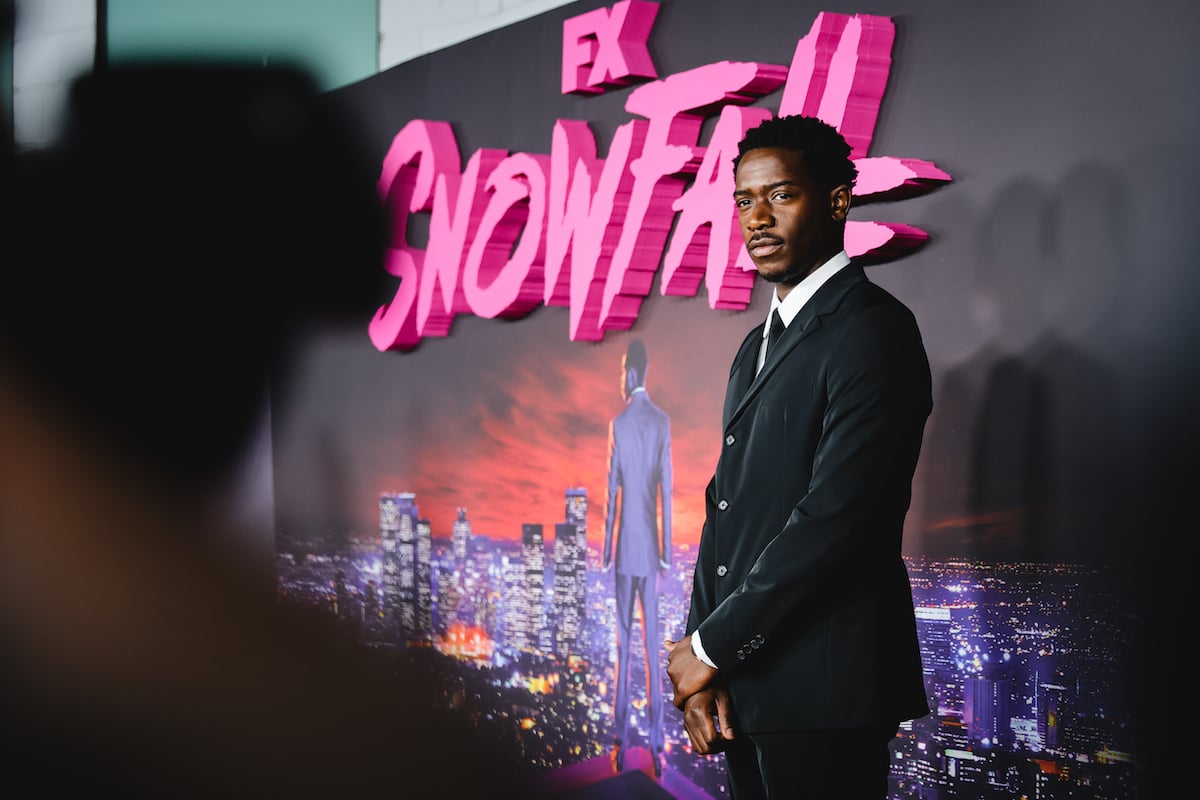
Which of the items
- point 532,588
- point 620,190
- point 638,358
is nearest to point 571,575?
point 532,588

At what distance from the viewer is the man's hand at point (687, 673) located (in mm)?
1771

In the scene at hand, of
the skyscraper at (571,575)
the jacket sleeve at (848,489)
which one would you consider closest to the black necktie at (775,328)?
the jacket sleeve at (848,489)

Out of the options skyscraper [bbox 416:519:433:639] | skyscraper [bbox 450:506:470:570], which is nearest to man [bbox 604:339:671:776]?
skyscraper [bbox 450:506:470:570]

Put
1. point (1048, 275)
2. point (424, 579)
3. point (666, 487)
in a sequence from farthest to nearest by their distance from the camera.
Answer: point (424, 579)
point (666, 487)
point (1048, 275)

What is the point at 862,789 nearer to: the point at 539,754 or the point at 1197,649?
the point at 1197,649

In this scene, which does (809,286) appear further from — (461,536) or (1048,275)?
(461,536)

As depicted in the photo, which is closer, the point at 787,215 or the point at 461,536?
the point at 787,215

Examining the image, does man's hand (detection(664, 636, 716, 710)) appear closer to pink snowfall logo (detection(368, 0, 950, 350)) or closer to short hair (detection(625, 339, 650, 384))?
pink snowfall logo (detection(368, 0, 950, 350))

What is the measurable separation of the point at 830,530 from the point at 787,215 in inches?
18.5

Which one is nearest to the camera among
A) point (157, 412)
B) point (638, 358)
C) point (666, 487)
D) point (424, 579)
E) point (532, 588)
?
point (666, 487)

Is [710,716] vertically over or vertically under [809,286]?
under

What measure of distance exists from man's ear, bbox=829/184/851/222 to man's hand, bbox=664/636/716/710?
2.16 ft

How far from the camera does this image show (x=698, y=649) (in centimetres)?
178

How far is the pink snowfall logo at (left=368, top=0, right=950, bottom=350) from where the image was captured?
282 centimetres
